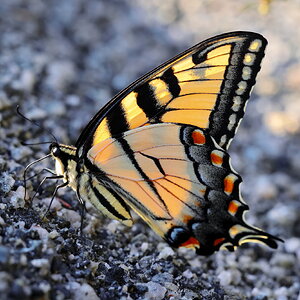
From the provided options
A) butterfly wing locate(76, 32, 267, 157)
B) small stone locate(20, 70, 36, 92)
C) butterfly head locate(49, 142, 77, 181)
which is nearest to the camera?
butterfly wing locate(76, 32, 267, 157)

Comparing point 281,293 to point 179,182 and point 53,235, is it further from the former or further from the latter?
point 53,235

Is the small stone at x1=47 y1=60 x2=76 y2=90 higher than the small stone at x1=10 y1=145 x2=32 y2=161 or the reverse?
higher

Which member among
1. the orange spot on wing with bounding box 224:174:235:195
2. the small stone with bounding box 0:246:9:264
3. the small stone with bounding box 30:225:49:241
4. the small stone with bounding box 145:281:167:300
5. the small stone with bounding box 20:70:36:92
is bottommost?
the small stone with bounding box 0:246:9:264

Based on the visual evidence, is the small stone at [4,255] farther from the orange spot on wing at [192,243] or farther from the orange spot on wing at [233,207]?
the orange spot on wing at [233,207]

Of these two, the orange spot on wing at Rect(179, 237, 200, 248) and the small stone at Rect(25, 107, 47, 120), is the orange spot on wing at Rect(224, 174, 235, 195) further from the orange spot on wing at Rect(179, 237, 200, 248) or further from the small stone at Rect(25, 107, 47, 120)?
the small stone at Rect(25, 107, 47, 120)

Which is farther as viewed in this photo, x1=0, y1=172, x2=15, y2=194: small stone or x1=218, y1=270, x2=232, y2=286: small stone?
x1=218, y1=270, x2=232, y2=286: small stone

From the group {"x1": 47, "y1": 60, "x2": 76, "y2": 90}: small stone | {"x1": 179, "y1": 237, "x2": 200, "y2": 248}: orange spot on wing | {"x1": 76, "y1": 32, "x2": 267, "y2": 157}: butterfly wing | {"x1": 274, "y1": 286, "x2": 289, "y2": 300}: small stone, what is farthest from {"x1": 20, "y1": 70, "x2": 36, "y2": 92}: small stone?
{"x1": 274, "y1": 286, "x2": 289, "y2": 300}: small stone

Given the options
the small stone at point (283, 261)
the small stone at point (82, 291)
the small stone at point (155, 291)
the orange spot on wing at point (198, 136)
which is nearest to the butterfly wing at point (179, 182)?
the orange spot on wing at point (198, 136)
